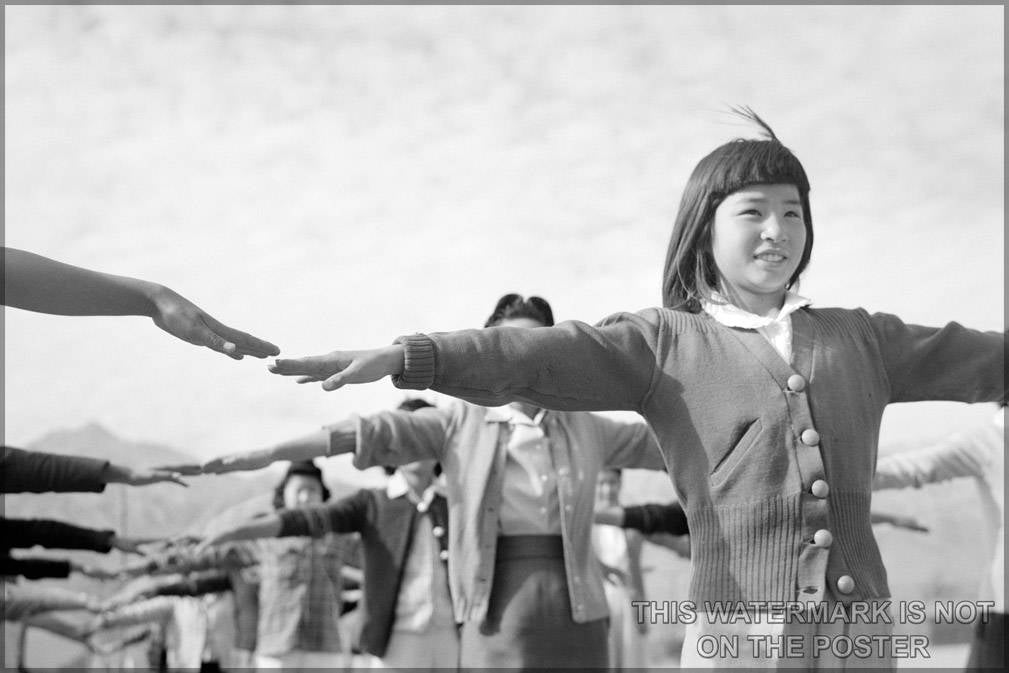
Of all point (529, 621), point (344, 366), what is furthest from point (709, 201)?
point (529, 621)

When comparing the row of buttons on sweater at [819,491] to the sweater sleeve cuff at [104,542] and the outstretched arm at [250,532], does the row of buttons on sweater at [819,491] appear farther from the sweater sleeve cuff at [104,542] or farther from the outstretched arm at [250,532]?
the sweater sleeve cuff at [104,542]

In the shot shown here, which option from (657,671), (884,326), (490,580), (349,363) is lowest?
(657,671)

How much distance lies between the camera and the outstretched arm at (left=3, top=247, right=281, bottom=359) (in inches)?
91.2

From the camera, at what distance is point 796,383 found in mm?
2568

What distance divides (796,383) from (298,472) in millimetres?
4984

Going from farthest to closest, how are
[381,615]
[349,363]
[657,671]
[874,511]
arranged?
[657,671] → [874,511] → [381,615] → [349,363]

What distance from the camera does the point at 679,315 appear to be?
2770mm

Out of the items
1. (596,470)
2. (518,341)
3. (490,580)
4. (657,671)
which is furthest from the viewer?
(657,671)

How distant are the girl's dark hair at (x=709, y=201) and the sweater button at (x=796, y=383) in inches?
13.8

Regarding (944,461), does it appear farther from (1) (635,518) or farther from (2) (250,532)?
(2) (250,532)

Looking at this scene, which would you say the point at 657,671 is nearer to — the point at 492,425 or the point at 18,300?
the point at 492,425

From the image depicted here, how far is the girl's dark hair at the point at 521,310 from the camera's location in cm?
439

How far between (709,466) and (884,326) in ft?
2.04

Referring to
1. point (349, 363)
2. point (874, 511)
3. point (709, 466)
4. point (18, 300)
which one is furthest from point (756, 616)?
point (874, 511)
